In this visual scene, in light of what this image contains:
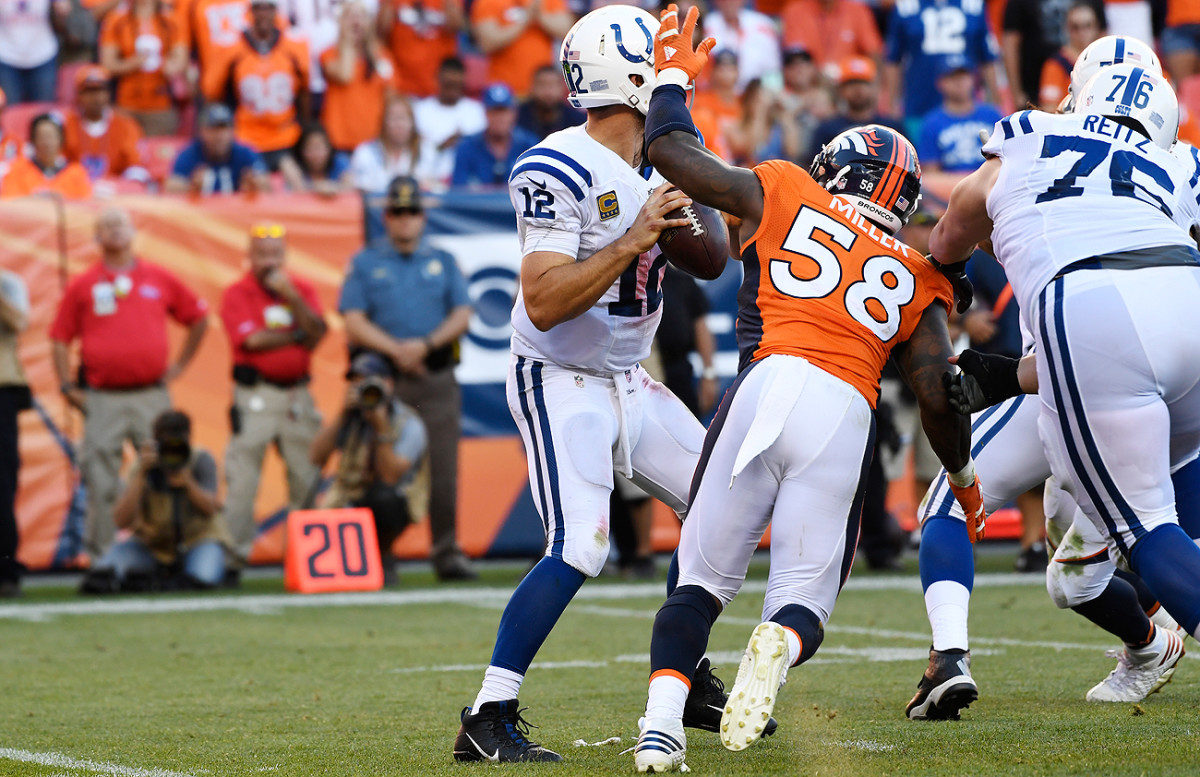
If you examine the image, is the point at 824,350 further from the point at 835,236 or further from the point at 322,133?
the point at 322,133

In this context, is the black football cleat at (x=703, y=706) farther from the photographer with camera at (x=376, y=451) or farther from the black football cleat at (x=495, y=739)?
the photographer with camera at (x=376, y=451)

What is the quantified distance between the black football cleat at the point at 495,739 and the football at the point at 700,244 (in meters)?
1.31

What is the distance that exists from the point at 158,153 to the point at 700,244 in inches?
336

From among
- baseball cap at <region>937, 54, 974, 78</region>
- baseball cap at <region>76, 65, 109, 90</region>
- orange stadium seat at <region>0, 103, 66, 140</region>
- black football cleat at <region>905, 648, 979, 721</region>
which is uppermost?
baseball cap at <region>937, 54, 974, 78</region>

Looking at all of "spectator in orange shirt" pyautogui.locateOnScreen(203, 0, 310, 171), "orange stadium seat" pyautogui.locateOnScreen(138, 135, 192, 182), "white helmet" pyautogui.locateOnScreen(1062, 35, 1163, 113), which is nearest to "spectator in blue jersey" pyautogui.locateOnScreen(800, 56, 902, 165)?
"spectator in orange shirt" pyautogui.locateOnScreen(203, 0, 310, 171)

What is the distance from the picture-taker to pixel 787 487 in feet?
12.6

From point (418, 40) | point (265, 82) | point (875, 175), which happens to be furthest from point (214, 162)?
point (875, 175)

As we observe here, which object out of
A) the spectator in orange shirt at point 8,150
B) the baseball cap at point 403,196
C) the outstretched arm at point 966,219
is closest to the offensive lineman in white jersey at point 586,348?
the outstretched arm at point 966,219

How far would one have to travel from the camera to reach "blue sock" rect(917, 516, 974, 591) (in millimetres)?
4574

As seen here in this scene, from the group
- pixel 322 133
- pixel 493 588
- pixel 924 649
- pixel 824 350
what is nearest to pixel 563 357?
pixel 824 350

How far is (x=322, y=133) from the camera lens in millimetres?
11469

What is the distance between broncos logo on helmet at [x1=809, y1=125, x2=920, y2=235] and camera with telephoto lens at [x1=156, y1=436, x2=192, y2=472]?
19.4ft

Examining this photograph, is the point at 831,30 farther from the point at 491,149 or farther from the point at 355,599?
the point at 355,599

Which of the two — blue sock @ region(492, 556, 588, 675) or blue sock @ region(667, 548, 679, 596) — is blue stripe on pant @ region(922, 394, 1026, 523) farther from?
blue sock @ region(492, 556, 588, 675)
